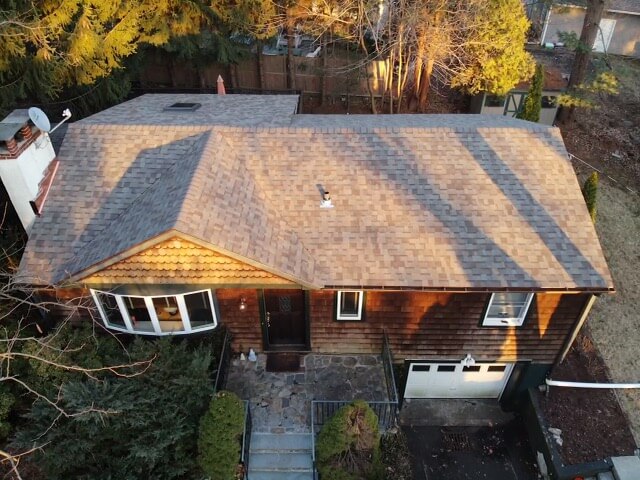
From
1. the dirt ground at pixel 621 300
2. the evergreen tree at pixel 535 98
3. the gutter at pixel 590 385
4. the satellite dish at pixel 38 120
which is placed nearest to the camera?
the satellite dish at pixel 38 120

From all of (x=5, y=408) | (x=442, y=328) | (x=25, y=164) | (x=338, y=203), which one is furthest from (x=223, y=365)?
(x=25, y=164)

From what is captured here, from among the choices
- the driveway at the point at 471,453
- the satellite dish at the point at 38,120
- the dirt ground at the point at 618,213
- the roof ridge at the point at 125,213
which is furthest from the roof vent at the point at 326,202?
the dirt ground at the point at 618,213

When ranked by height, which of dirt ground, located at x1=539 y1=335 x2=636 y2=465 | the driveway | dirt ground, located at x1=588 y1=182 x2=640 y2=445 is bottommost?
the driveway

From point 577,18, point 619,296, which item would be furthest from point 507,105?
point 577,18

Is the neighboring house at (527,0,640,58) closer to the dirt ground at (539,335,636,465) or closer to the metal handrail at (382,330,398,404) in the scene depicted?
the dirt ground at (539,335,636,465)

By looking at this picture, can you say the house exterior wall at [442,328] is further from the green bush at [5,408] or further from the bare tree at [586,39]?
the bare tree at [586,39]

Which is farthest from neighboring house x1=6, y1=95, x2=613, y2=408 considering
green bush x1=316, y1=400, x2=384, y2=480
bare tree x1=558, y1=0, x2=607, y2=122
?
bare tree x1=558, y1=0, x2=607, y2=122

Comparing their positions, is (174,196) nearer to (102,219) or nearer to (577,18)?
(102,219)
